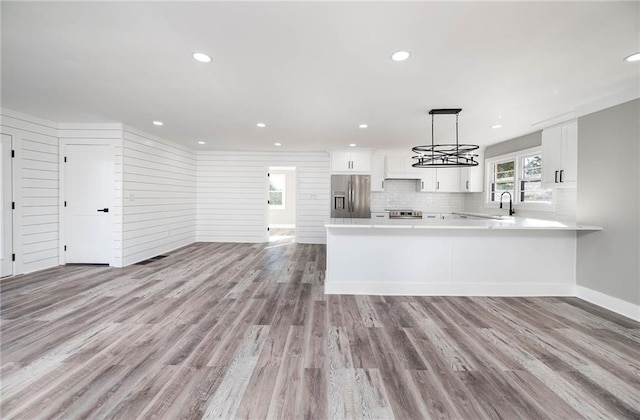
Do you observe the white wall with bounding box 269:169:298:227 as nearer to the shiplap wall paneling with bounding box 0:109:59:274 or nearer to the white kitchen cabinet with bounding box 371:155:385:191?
the white kitchen cabinet with bounding box 371:155:385:191

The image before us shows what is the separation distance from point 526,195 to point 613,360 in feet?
11.6

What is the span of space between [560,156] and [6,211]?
26.1 feet

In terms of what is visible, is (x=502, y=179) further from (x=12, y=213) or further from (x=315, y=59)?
(x=12, y=213)

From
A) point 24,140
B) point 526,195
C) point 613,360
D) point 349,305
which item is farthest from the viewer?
point 526,195

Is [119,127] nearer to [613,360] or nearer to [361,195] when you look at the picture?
[361,195]

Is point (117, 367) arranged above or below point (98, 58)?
below

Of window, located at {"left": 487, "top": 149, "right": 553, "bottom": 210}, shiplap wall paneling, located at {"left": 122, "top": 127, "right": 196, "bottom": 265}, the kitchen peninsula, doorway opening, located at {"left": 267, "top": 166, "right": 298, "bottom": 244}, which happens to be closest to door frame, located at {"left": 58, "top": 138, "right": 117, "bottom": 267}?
shiplap wall paneling, located at {"left": 122, "top": 127, "right": 196, "bottom": 265}

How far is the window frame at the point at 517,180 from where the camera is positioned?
444cm

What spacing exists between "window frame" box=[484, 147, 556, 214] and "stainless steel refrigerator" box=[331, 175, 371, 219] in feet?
8.72

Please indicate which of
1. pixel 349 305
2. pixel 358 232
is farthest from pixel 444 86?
pixel 349 305

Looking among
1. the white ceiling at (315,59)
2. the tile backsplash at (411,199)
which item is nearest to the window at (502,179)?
the tile backsplash at (411,199)

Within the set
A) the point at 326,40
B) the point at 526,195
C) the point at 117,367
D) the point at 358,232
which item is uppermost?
the point at 326,40

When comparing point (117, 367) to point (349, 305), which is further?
point (349, 305)

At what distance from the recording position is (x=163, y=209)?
5.65m
